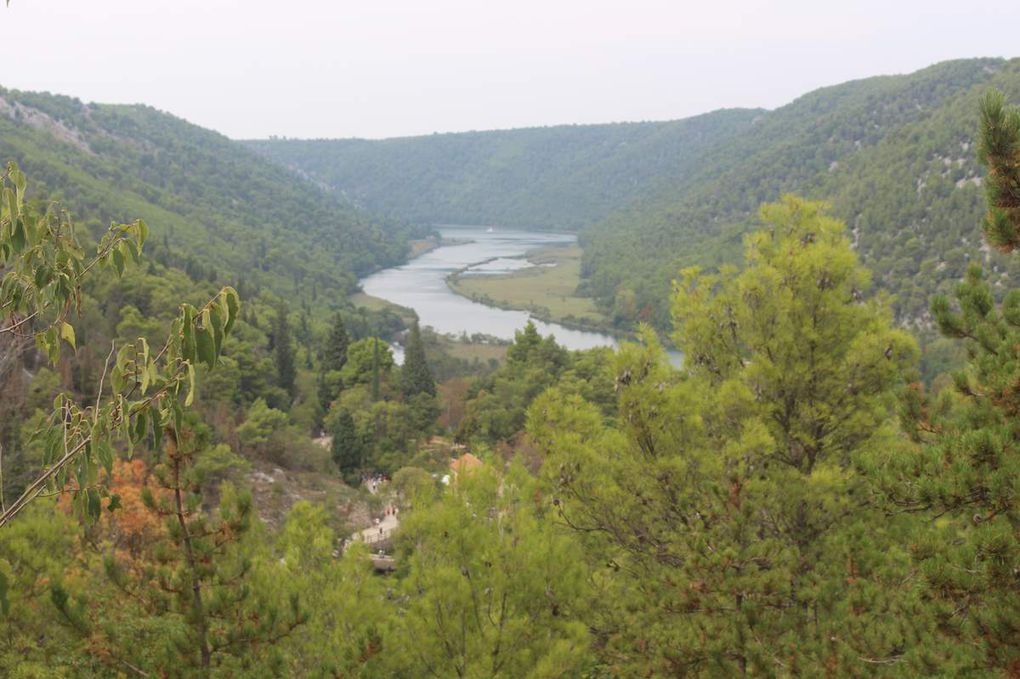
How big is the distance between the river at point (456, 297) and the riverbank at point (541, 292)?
1.65 metres

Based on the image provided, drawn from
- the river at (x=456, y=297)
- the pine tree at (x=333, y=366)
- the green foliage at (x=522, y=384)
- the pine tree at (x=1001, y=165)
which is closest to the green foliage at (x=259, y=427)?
the green foliage at (x=522, y=384)

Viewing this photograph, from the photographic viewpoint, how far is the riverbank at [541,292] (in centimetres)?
10794

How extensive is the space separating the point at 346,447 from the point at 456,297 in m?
87.1

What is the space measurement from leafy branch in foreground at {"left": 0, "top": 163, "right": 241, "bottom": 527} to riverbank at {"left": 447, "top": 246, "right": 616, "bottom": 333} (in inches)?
3874

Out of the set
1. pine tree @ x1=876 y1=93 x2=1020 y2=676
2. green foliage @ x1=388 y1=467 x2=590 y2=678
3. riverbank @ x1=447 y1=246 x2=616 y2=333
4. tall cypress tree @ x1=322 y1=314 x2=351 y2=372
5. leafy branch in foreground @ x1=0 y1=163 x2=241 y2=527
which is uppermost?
leafy branch in foreground @ x1=0 y1=163 x2=241 y2=527

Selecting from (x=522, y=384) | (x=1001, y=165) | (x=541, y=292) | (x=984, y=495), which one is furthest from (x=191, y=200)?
(x=984, y=495)

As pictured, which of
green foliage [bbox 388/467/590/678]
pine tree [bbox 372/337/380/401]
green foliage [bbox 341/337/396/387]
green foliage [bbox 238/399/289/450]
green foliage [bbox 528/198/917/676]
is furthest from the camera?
green foliage [bbox 341/337/396/387]

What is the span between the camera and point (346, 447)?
40.5 m

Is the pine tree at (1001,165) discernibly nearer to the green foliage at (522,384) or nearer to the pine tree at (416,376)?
the green foliage at (522,384)

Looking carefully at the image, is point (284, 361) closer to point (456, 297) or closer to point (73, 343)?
point (73, 343)

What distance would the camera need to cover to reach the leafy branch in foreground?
3.49 meters

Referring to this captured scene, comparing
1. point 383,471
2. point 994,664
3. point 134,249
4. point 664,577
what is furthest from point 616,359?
point 383,471

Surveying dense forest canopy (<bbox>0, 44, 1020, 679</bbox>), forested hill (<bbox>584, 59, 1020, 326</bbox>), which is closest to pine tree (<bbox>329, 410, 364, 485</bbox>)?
dense forest canopy (<bbox>0, 44, 1020, 679</bbox>)

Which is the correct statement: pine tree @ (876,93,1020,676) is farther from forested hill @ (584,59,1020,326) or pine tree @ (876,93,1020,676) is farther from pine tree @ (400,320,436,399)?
forested hill @ (584,59,1020,326)
